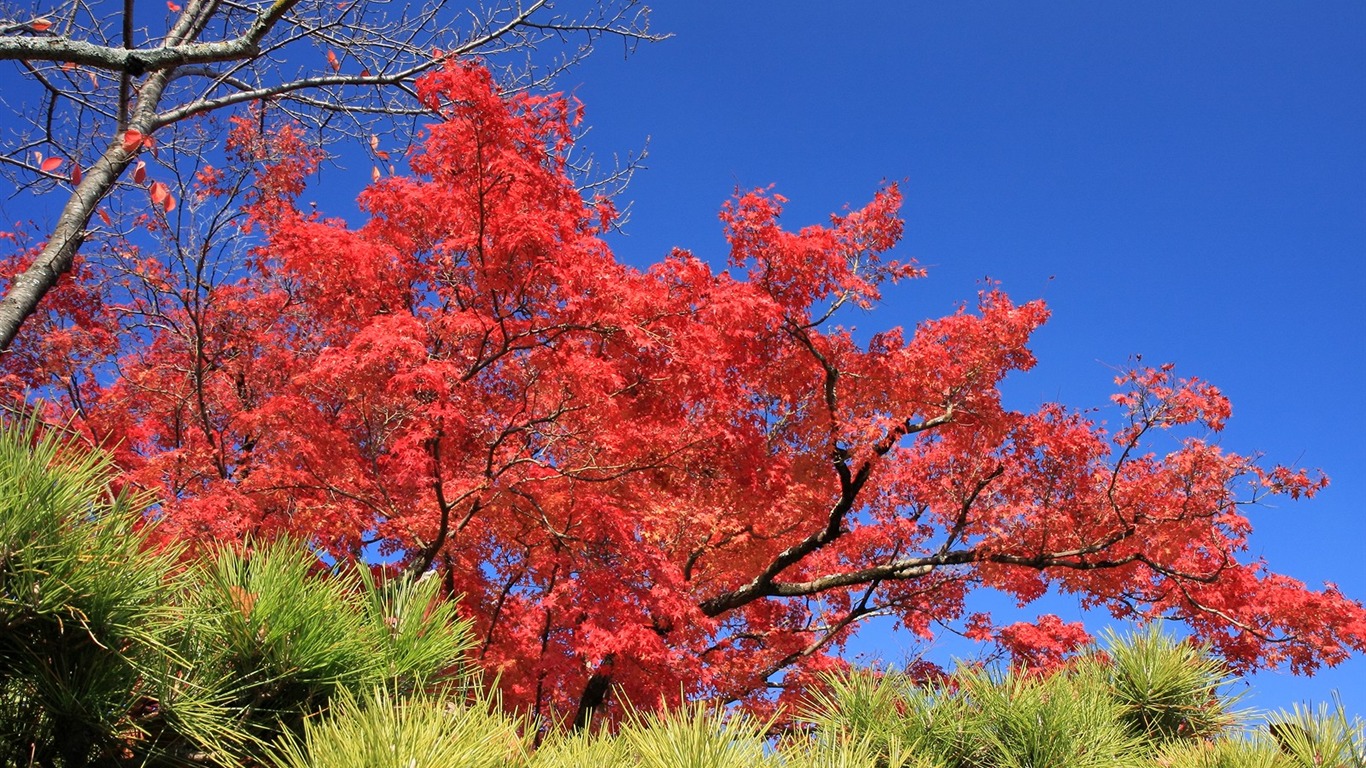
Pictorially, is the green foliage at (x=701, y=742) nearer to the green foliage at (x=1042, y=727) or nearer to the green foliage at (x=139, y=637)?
the green foliage at (x=139, y=637)

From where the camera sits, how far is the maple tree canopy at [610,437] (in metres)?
8.36

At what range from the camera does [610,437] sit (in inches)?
351

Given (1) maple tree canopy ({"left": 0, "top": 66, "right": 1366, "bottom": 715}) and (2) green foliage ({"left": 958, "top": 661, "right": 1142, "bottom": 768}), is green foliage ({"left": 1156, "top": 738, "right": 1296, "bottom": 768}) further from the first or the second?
(1) maple tree canopy ({"left": 0, "top": 66, "right": 1366, "bottom": 715})

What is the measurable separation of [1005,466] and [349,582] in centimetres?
925

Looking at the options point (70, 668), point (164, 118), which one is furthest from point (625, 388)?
point (70, 668)

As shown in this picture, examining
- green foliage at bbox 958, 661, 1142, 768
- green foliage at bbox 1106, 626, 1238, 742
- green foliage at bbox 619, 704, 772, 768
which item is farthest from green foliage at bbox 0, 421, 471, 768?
green foliage at bbox 1106, 626, 1238, 742

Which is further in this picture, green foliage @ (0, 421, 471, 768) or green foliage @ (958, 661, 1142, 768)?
green foliage @ (958, 661, 1142, 768)

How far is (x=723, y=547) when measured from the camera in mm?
11141

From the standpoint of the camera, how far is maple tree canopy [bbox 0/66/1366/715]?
8359 millimetres

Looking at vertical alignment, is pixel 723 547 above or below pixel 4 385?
above

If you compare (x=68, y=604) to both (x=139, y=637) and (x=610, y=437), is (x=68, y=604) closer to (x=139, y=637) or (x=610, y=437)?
(x=139, y=637)

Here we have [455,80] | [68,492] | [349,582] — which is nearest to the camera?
[68,492]

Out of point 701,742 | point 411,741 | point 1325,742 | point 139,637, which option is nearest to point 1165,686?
point 1325,742

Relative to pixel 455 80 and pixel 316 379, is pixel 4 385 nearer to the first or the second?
pixel 316 379
